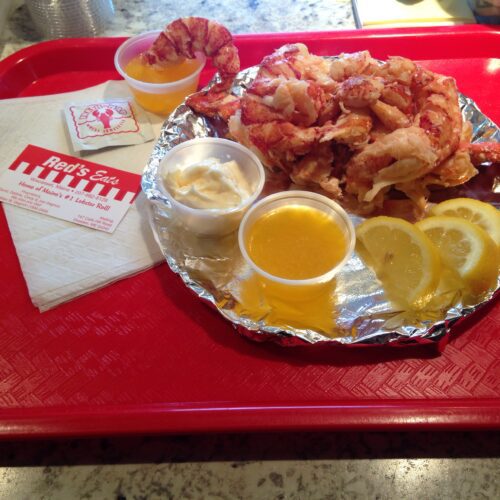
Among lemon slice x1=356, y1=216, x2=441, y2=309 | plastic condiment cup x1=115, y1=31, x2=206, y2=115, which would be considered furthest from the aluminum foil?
plastic condiment cup x1=115, y1=31, x2=206, y2=115

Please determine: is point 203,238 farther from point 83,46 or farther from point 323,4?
point 323,4

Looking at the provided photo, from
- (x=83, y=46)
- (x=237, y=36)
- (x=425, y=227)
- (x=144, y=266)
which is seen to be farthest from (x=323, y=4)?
(x=144, y=266)

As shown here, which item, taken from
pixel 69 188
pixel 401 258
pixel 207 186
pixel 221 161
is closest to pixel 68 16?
pixel 69 188

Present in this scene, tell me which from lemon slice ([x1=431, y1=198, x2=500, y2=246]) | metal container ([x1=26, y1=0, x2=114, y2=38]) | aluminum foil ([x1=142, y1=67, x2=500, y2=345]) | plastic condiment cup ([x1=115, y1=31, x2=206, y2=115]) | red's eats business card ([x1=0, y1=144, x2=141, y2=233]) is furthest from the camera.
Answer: metal container ([x1=26, y1=0, x2=114, y2=38])

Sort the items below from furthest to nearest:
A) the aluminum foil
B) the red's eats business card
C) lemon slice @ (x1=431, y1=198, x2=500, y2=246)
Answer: the red's eats business card < lemon slice @ (x1=431, y1=198, x2=500, y2=246) < the aluminum foil

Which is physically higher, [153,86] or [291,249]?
[153,86]

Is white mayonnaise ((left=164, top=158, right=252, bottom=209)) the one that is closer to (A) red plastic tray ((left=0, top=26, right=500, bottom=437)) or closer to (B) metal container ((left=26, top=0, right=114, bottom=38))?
(A) red plastic tray ((left=0, top=26, right=500, bottom=437))

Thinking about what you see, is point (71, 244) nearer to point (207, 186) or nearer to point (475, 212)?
point (207, 186)
